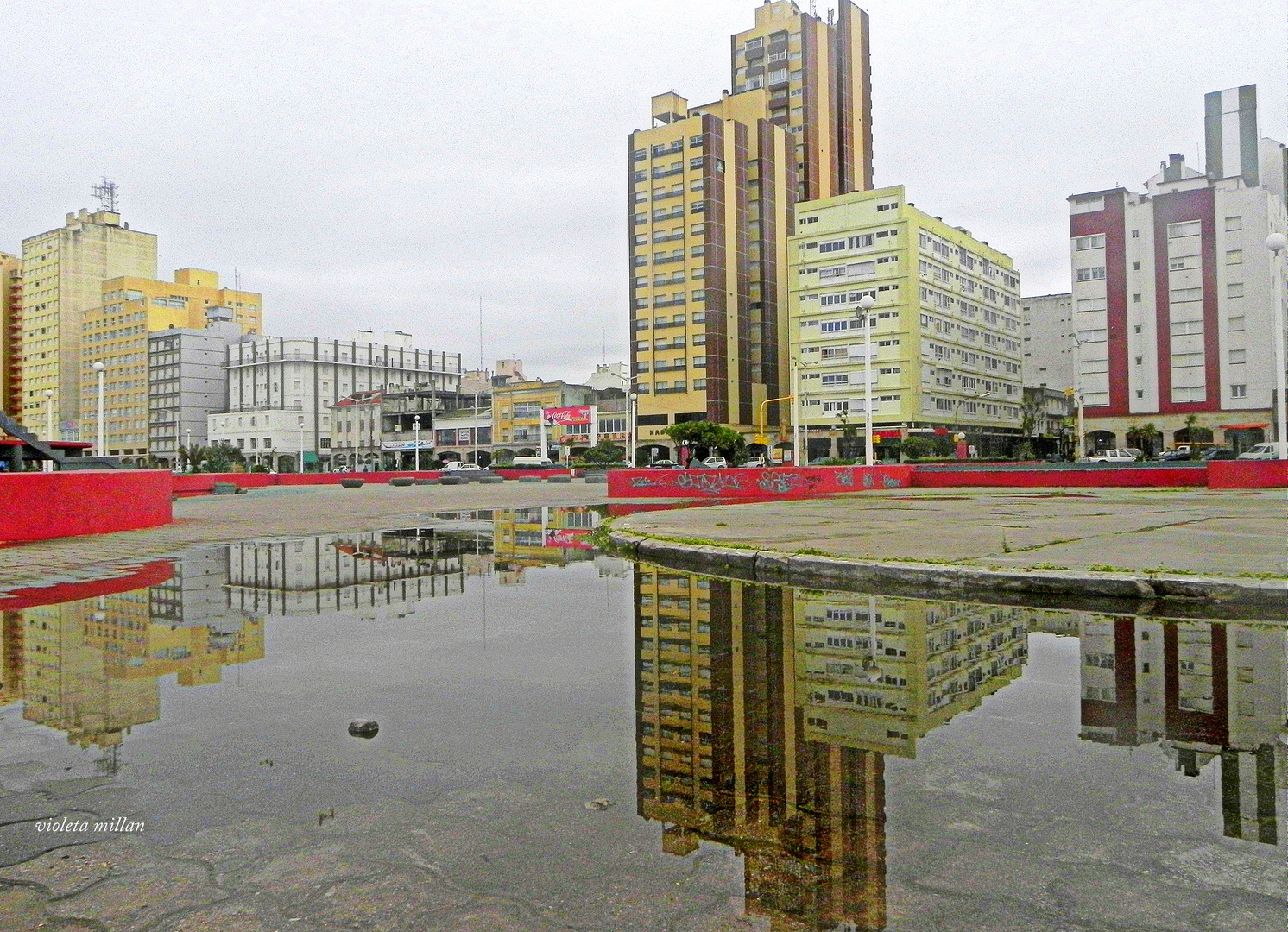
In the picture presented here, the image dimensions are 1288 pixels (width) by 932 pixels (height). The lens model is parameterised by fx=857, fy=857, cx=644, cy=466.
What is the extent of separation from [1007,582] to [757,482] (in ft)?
70.7

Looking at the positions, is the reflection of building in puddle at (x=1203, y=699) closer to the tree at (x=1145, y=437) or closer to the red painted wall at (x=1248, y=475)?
the red painted wall at (x=1248, y=475)

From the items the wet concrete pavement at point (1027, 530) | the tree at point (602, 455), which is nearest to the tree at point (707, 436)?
the tree at point (602, 455)

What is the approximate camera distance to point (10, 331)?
158000mm

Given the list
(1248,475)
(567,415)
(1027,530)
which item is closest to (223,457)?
(567,415)

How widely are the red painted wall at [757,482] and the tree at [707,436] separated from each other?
43.2 metres

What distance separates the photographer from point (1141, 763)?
4129 mm

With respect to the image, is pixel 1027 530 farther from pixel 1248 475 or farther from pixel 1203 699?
pixel 1248 475

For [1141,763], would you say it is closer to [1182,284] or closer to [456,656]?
[456,656]

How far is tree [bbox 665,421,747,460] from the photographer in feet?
255

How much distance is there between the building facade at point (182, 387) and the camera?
135125mm

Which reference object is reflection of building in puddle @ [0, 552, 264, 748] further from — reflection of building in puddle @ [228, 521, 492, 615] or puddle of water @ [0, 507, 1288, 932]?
reflection of building in puddle @ [228, 521, 492, 615]

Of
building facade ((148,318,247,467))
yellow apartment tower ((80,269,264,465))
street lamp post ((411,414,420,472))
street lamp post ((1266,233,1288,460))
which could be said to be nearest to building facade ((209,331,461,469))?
building facade ((148,318,247,467))

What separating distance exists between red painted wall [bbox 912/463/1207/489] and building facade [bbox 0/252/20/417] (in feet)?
571

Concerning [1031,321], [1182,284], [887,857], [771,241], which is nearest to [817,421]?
[771,241]
